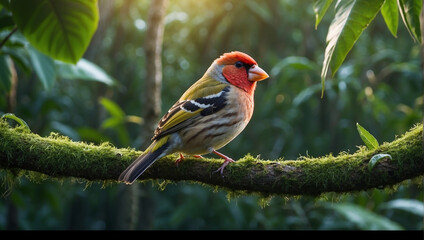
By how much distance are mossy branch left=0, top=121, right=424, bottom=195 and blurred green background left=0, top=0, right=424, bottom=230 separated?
7.93 feet

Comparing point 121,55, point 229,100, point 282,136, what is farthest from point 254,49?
point 229,100

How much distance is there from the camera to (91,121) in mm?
8422

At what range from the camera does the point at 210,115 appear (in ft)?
10.9

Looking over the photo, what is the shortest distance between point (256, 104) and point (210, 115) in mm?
4197

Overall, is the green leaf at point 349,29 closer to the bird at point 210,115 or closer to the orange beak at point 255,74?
the bird at point 210,115

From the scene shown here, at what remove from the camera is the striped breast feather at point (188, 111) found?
3232 mm

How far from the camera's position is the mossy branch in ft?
7.42

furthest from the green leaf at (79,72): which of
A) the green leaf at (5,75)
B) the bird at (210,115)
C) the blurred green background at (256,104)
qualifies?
the bird at (210,115)

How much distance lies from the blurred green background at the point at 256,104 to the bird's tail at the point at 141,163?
2248mm

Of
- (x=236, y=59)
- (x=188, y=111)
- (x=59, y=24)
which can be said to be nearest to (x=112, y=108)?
(x=236, y=59)

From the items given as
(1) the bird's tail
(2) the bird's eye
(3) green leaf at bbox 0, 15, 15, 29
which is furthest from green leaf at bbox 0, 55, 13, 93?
(2) the bird's eye

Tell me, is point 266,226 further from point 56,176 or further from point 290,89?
point 56,176

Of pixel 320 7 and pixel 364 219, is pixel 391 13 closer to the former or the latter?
pixel 320 7
